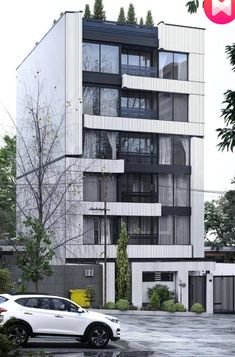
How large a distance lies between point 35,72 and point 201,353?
115ft

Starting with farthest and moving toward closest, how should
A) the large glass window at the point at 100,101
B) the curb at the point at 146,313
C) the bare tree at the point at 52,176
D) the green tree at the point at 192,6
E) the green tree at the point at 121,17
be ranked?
the green tree at the point at 121,17
the large glass window at the point at 100,101
the curb at the point at 146,313
the bare tree at the point at 52,176
the green tree at the point at 192,6

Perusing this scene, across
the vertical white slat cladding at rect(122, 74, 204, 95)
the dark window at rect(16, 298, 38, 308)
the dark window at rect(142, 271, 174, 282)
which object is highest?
the vertical white slat cladding at rect(122, 74, 204, 95)

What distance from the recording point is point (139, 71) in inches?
1837

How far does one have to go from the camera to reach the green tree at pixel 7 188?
50750mm

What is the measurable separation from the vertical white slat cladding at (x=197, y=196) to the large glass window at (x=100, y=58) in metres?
7.75

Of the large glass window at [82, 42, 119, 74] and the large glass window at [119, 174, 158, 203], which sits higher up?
the large glass window at [82, 42, 119, 74]

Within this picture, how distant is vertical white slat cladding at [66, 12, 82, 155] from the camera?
44219 mm

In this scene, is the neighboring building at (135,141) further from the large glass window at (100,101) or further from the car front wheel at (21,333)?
the car front wheel at (21,333)

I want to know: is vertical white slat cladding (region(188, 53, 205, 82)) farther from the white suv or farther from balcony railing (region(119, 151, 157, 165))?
the white suv

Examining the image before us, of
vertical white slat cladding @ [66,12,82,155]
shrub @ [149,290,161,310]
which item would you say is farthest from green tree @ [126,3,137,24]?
shrub @ [149,290,161,310]

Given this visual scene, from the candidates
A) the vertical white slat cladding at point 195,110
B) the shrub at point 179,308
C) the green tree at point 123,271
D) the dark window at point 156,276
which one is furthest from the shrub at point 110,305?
the vertical white slat cladding at point 195,110

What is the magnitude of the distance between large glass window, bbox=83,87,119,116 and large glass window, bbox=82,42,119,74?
1.35 metres

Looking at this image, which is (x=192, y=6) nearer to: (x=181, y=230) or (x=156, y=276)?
(x=156, y=276)

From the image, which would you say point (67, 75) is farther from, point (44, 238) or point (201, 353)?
point (201, 353)
